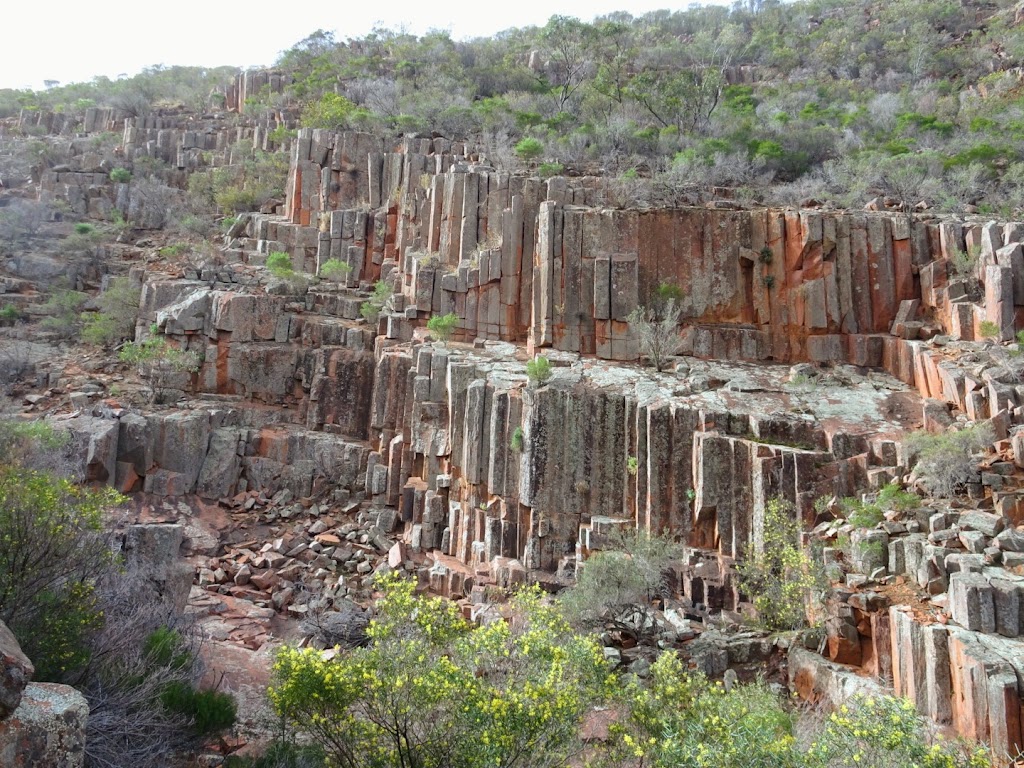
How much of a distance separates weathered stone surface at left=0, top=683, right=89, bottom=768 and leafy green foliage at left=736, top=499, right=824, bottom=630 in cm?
1055

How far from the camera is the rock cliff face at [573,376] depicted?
50.8 ft

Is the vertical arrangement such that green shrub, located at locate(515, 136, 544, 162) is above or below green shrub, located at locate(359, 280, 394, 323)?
above

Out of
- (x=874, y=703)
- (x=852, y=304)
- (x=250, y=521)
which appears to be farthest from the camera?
(x=852, y=304)

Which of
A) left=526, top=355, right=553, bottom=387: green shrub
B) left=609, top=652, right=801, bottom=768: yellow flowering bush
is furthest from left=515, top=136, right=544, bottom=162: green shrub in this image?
left=609, top=652, right=801, bottom=768: yellow flowering bush

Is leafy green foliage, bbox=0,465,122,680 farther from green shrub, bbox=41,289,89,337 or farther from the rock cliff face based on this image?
green shrub, bbox=41,289,89,337

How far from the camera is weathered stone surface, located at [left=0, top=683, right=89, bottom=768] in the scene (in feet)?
19.5

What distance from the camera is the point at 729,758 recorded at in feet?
23.6

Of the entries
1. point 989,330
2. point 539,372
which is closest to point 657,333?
point 539,372

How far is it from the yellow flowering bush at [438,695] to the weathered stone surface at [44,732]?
2.51 metres

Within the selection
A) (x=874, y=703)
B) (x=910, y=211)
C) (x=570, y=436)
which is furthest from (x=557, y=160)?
(x=874, y=703)

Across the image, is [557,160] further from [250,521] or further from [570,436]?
[250,521]

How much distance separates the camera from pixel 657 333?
19469mm

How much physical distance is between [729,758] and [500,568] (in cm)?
912

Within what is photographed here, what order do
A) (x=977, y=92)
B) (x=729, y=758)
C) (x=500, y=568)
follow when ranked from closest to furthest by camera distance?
(x=729, y=758) → (x=500, y=568) → (x=977, y=92)
